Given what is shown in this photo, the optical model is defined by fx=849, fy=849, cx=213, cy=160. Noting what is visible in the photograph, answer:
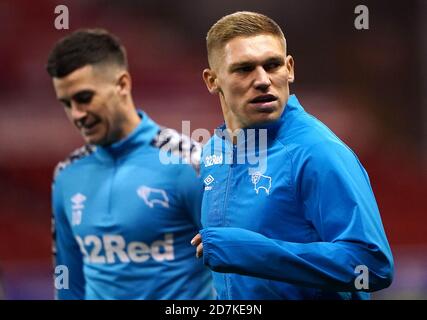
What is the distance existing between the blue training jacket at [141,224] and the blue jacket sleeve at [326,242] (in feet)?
4.07

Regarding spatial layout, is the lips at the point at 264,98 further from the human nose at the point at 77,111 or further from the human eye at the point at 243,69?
the human nose at the point at 77,111

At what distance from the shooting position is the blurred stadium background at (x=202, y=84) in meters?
9.02

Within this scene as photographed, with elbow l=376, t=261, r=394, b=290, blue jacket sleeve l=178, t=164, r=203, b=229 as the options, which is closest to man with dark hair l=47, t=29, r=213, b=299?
blue jacket sleeve l=178, t=164, r=203, b=229

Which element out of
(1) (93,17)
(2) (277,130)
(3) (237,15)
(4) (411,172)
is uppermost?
(1) (93,17)

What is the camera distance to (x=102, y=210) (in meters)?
3.97

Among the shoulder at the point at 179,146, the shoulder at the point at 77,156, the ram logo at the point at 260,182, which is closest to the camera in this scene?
the ram logo at the point at 260,182

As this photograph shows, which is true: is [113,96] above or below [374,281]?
above

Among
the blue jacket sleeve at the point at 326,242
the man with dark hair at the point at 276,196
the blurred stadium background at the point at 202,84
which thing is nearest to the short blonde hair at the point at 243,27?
the man with dark hair at the point at 276,196

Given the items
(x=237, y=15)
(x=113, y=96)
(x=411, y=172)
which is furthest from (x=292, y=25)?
(x=237, y=15)

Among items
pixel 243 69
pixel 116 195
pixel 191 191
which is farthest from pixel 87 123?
pixel 243 69

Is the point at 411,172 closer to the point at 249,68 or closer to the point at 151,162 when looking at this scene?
the point at 151,162

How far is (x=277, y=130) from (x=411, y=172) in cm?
656

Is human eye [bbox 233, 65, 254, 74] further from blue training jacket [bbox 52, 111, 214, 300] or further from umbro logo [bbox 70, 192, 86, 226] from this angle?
umbro logo [bbox 70, 192, 86, 226]

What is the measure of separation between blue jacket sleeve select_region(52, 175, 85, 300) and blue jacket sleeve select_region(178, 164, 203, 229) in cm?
65
